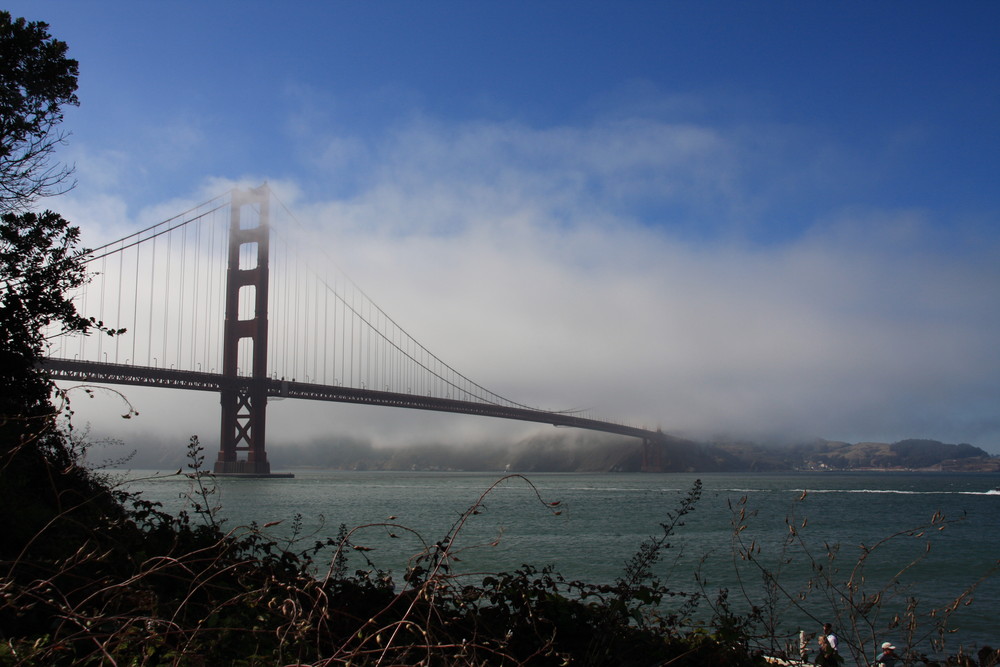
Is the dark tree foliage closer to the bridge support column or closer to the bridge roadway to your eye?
the bridge roadway

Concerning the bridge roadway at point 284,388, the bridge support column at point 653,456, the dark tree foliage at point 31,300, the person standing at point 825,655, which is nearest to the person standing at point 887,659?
the person standing at point 825,655

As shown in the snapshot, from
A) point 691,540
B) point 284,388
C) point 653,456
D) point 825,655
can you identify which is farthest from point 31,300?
point 653,456

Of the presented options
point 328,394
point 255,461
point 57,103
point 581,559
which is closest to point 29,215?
point 57,103

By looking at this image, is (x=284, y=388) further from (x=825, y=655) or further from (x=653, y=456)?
(x=653, y=456)

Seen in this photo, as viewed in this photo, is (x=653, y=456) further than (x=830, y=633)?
Yes

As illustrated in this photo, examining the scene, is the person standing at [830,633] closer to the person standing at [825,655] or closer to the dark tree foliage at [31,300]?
the person standing at [825,655]

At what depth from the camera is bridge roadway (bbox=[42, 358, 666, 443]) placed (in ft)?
130

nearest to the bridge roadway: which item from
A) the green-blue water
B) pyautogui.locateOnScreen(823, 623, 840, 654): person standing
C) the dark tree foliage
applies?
the green-blue water

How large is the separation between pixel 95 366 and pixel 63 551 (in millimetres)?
40818

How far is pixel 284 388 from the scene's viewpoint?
51375 mm

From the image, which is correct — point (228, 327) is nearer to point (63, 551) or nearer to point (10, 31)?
point (10, 31)

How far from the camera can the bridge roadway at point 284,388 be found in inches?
1565

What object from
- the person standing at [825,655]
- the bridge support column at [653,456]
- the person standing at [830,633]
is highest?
the person standing at [825,655]

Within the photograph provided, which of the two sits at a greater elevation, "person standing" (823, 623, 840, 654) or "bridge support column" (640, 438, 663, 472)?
"person standing" (823, 623, 840, 654)
